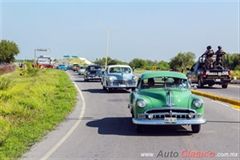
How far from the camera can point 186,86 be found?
10.6 m

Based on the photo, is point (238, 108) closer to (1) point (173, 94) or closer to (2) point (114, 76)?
(1) point (173, 94)

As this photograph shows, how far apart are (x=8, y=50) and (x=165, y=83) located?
78555 millimetres

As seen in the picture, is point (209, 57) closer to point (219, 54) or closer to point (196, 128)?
point (219, 54)

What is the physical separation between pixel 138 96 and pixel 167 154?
246 cm

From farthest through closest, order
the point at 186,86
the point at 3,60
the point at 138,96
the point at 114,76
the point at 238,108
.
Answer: the point at 3,60, the point at 114,76, the point at 238,108, the point at 186,86, the point at 138,96

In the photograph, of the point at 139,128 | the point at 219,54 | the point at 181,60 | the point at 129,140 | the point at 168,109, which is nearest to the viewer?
the point at 129,140

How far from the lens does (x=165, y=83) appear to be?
416 inches

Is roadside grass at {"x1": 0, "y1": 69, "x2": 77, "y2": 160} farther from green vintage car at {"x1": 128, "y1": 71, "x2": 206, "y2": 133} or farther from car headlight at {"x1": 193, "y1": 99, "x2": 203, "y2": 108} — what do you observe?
car headlight at {"x1": 193, "y1": 99, "x2": 203, "y2": 108}

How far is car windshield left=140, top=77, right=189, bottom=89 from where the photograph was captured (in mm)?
10562

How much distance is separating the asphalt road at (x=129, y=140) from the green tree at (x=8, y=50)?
75.1 m

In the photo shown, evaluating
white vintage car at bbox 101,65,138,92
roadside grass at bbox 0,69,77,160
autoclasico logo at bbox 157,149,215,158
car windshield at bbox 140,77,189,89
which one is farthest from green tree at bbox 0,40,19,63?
autoclasico logo at bbox 157,149,215,158

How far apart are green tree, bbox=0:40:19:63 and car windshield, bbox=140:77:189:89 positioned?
77032 mm

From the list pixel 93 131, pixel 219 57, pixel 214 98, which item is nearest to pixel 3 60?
pixel 219 57

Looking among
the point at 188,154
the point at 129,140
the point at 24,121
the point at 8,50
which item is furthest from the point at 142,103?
the point at 8,50
